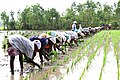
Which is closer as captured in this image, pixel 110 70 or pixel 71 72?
pixel 71 72

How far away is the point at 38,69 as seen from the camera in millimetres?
8172

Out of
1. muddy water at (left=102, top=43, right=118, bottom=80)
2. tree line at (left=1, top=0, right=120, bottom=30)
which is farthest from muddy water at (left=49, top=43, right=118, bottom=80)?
tree line at (left=1, top=0, right=120, bottom=30)

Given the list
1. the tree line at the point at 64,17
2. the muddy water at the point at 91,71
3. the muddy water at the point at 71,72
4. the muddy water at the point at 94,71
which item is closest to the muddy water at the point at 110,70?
the muddy water at the point at 91,71

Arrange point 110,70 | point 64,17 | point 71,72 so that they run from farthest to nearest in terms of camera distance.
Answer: point 64,17 → point 110,70 → point 71,72

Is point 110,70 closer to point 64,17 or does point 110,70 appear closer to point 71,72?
point 71,72

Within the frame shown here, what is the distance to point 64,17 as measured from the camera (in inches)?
1882

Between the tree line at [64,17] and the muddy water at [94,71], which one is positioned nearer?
the muddy water at [94,71]

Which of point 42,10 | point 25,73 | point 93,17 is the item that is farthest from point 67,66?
point 42,10

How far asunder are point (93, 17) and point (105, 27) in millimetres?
5709

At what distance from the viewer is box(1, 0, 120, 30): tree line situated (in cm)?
4594

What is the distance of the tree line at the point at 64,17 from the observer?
45938mm

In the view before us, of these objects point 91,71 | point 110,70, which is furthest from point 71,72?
point 110,70

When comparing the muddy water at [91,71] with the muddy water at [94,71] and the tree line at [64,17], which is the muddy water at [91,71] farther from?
the tree line at [64,17]

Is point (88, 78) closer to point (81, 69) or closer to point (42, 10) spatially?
point (81, 69)
